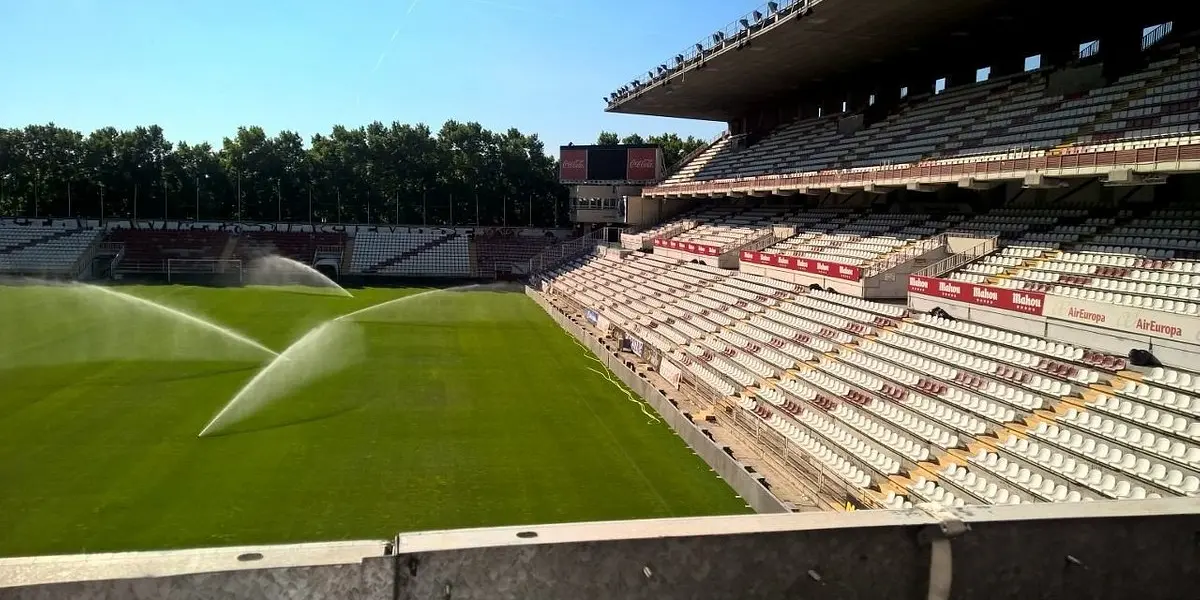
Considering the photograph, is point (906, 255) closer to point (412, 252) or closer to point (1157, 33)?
point (1157, 33)

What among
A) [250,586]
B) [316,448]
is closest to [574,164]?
[316,448]

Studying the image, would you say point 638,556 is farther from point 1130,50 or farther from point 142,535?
point 1130,50

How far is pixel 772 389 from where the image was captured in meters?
16.1

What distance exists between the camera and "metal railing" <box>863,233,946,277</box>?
1981 cm

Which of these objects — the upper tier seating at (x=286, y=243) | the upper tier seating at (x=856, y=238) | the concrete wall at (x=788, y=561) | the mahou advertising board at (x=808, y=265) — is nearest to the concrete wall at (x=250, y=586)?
the concrete wall at (x=788, y=561)

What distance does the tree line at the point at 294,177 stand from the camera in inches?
2422

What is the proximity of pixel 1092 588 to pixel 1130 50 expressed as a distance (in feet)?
85.6

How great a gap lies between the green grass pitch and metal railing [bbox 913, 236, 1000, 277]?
822 centimetres

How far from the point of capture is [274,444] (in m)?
13.8

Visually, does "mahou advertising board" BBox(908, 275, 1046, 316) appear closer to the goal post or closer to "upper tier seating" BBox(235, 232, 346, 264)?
the goal post

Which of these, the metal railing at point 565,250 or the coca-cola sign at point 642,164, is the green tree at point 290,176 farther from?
the coca-cola sign at point 642,164

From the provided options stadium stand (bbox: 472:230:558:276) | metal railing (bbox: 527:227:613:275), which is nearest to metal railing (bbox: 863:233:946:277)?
metal railing (bbox: 527:227:613:275)

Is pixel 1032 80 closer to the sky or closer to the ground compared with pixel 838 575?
closer to the sky

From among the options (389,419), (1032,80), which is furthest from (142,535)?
(1032,80)
